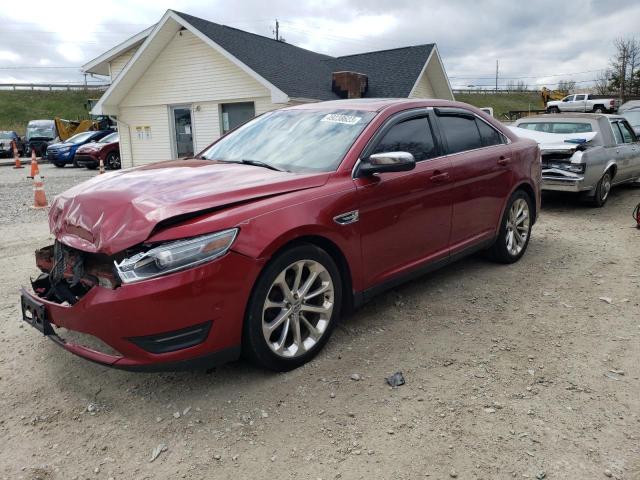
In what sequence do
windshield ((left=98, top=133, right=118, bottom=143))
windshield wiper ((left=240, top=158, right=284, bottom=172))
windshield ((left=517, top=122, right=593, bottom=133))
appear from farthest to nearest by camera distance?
windshield ((left=98, top=133, right=118, bottom=143)), windshield ((left=517, top=122, right=593, bottom=133)), windshield wiper ((left=240, top=158, right=284, bottom=172))

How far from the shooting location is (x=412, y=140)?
4.07 metres

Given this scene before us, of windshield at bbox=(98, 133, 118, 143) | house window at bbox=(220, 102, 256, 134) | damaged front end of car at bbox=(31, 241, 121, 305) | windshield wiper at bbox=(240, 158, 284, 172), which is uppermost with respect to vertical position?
house window at bbox=(220, 102, 256, 134)

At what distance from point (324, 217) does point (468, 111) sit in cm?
241

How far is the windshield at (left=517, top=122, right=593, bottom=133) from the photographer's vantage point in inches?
351

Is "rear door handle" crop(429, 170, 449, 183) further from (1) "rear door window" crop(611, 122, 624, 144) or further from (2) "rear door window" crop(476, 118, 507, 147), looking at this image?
(1) "rear door window" crop(611, 122, 624, 144)

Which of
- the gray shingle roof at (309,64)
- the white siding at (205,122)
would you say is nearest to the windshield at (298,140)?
the gray shingle roof at (309,64)

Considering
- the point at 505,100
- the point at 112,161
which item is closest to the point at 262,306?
the point at 112,161

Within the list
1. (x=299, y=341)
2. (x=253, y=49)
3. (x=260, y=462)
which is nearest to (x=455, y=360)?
(x=299, y=341)

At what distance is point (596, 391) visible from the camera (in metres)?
2.97

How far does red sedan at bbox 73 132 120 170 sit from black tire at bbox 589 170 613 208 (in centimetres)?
1655

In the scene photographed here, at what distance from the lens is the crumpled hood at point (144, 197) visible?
272cm

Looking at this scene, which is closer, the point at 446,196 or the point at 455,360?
the point at 455,360

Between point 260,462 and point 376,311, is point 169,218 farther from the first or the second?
point 376,311

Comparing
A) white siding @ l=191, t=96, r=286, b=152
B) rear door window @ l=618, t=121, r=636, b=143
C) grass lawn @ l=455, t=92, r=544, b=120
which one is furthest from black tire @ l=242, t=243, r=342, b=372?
grass lawn @ l=455, t=92, r=544, b=120
